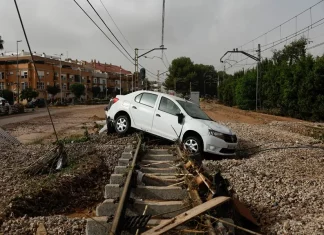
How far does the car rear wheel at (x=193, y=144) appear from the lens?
10977mm

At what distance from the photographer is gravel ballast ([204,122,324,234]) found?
517 centimetres

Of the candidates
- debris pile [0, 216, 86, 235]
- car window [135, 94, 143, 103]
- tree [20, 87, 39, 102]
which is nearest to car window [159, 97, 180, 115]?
car window [135, 94, 143, 103]

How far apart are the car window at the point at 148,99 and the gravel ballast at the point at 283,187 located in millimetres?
3405

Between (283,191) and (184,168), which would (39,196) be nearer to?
(184,168)

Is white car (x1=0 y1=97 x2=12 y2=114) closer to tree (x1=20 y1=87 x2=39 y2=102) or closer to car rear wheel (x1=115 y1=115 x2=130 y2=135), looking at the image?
tree (x1=20 y1=87 x2=39 y2=102)

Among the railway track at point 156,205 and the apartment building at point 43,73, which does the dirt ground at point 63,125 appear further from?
the apartment building at point 43,73

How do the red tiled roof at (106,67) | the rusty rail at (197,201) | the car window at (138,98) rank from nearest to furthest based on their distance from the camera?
the rusty rail at (197,201), the car window at (138,98), the red tiled roof at (106,67)

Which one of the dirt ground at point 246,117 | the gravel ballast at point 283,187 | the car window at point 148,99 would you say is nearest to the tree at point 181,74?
the dirt ground at point 246,117

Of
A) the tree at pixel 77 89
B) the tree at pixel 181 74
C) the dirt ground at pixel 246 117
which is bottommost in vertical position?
the dirt ground at pixel 246 117

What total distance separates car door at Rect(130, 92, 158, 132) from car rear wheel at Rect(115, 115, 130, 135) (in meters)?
0.33

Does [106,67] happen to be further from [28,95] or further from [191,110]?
[191,110]

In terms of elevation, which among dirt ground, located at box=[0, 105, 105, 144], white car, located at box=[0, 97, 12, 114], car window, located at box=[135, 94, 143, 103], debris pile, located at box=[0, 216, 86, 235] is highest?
car window, located at box=[135, 94, 143, 103]

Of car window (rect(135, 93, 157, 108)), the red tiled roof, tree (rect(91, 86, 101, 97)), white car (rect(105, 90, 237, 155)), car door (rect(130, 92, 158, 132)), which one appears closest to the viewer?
Result: white car (rect(105, 90, 237, 155))

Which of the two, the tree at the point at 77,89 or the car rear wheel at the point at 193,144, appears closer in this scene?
the car rear wheel at the point at 193,144
